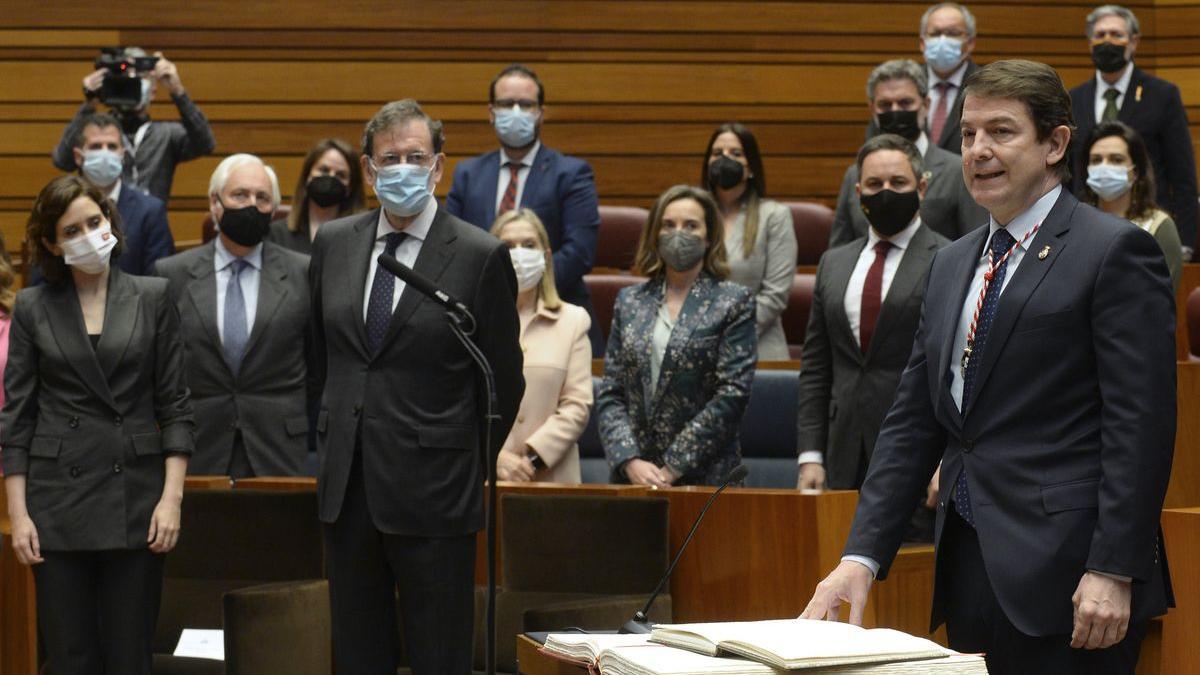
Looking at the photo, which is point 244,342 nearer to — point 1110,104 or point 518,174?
point 518,174

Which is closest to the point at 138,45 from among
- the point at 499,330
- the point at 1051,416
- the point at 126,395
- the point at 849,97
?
the point at 849,97

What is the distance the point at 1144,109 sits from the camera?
503 centimetres

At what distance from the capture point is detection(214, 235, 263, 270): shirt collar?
388 centimetres

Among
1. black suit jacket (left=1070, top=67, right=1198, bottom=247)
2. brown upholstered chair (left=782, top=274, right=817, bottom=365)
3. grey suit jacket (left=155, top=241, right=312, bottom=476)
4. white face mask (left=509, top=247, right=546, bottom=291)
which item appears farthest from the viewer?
brown upholstered chair (left=782, top=274, right=817, bottom=365)

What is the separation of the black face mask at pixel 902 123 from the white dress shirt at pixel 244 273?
1.78 meters

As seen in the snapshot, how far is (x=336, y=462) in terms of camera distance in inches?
106

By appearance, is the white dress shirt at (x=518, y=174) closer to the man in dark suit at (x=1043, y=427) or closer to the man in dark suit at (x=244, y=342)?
the man in dark suit at (x=244, y=342)

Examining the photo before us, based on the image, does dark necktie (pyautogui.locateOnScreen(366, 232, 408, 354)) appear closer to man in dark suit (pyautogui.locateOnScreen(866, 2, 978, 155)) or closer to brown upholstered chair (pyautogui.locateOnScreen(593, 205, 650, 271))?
man in dark suit (pyautogui.locateOnScreen(866, 2, 978, 155))

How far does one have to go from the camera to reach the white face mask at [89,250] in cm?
307

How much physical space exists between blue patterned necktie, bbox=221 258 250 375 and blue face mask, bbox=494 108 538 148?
3.74ft

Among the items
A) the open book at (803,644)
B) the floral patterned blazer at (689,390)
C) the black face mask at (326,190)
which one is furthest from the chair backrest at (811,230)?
the open book at (803,644)

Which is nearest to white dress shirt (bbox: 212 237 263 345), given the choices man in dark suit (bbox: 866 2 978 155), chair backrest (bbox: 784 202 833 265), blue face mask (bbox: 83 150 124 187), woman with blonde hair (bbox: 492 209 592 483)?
woman with blonde hair (bbox: 492 209 592 483)

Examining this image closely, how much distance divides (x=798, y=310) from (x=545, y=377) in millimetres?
1618

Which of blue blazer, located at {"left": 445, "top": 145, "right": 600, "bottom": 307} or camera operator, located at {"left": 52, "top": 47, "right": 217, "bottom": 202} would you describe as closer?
blue blazer, located at {"left": 445, "top": 145, "right": 600, "bottom": 307}
